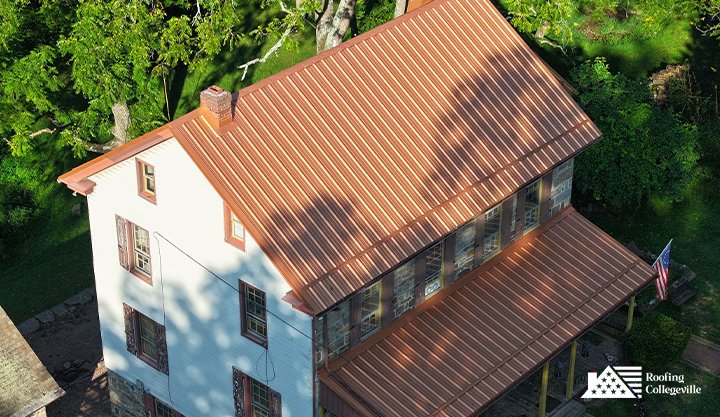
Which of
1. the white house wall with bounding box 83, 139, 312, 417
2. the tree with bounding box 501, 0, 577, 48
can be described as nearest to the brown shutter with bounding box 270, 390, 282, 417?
the white house wall with bounding box 83, 139, 312, 417

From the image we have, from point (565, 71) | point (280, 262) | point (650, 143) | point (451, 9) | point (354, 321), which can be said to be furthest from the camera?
point (565, 71)

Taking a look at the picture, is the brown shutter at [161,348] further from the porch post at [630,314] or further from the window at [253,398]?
the porch post at [630,314]

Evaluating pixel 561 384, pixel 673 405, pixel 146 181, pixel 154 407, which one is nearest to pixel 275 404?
pixel 154 407

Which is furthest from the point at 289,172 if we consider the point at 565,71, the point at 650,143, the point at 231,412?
the point at 565,71

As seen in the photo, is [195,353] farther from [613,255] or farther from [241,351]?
[613,255]

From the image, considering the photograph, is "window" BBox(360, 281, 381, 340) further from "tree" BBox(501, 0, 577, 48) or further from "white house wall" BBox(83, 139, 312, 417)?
"tree" BBox(501, 0, 577, 48)
